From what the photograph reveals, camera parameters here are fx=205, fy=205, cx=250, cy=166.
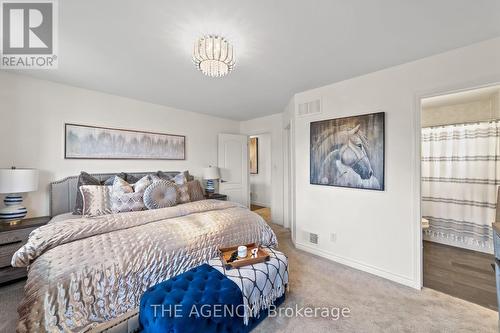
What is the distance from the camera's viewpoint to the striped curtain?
9.89 feet

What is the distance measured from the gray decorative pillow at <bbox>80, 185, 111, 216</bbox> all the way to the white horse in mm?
2893

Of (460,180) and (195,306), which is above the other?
(460,180)

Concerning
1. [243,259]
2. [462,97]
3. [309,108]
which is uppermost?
[462,97]

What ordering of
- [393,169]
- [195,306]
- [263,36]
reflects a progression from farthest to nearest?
1. [393,169]
2. [263,36]
3. [195,306]

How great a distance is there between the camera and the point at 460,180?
129 inches

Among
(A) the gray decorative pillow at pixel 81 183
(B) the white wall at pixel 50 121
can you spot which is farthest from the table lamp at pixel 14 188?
(A) the gray decorative pillow at pixel 81 183

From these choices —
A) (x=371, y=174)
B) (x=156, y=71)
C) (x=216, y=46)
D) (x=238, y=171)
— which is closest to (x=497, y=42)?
(x=371, y=174)

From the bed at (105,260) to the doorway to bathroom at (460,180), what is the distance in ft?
9.28

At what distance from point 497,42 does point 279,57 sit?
6.35 feet

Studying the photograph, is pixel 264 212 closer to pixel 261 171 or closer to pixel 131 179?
pixel 261 171

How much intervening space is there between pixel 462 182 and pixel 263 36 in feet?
12.6

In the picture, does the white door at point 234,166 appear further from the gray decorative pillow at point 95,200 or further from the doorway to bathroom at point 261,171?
the gray decorative pillow at point 95,200

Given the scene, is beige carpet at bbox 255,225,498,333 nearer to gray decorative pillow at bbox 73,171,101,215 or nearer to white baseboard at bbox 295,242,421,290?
white baseboard at bbox 295,242,421,290

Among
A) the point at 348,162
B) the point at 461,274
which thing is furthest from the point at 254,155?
the point at 461,274
